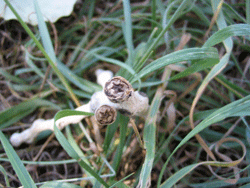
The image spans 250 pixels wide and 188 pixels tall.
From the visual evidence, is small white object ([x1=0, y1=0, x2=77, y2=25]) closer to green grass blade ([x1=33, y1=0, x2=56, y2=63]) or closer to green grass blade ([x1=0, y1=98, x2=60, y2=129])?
green grass blade ([x1=33, y1=0, x2=56, y2=63])

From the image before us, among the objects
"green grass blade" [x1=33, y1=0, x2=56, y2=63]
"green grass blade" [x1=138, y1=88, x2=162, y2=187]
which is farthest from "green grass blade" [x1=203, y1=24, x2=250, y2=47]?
"green grass blade" [x1=33, y1=0, x2=56, y2=63]

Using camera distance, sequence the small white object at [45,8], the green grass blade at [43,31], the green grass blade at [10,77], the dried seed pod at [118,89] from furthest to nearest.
Result: the green grass blade at [10,77], the small white object at [45,8], the green grass blade at [43,31], the dried seed pod at [118,89]

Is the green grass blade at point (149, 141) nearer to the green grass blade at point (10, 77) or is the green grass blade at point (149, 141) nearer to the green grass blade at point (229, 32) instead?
the green grass blade at point (229, 32)

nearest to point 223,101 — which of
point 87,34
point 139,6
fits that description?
point 139,6

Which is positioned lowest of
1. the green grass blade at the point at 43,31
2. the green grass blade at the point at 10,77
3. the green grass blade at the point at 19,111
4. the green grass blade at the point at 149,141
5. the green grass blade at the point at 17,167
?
the green grass blade at the point at 149,141

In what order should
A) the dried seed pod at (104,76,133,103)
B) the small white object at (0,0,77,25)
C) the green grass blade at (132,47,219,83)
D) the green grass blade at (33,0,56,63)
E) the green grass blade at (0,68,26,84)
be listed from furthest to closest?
the green grass blade at (0,68,26,84)
the small white object at (0,0,77,25)
the green grass blade at (33,0,56,63)
the green grass blade at (132,47,219,83)
the dried seed pod at (104,76,133,103)

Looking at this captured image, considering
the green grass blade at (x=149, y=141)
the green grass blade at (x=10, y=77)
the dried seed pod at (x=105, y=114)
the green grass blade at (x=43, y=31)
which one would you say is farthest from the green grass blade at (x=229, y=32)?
the green grass blade at (x=10, y=77)

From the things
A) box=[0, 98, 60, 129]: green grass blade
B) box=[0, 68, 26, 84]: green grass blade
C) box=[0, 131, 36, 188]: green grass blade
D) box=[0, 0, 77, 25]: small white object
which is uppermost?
box=[0, 0, 77, 25]: small white object

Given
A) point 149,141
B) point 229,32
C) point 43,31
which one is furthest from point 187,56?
point 43,31
